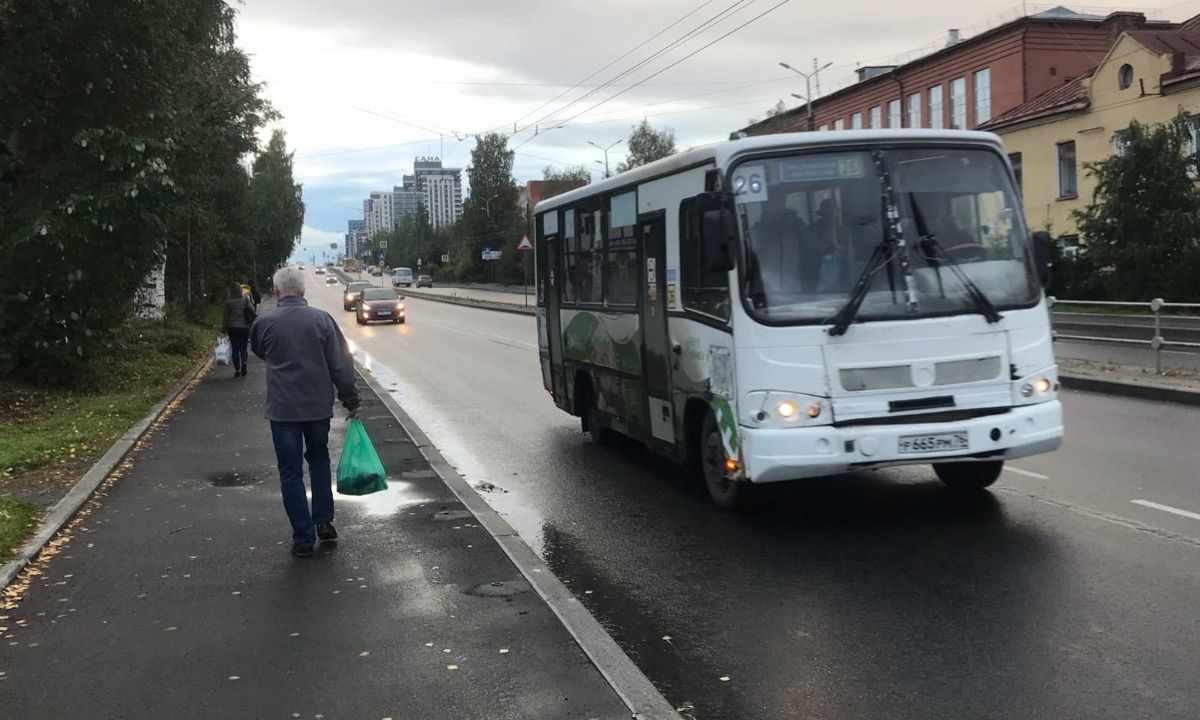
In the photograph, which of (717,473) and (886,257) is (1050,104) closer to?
(886,257)

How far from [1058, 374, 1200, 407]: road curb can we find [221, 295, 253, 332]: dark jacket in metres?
14.0

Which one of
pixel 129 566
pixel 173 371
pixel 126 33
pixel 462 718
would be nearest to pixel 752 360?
pixel 462 718

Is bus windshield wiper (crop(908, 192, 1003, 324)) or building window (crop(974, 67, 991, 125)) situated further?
building window (crop(974, 67, 991, 125))

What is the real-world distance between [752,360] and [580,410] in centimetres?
465

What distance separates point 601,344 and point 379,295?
33168mm

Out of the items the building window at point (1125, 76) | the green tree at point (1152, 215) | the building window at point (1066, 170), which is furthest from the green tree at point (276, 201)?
the green tree at point (1152, 215)

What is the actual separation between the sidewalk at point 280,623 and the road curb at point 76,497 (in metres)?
0.12

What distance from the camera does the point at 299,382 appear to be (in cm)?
664

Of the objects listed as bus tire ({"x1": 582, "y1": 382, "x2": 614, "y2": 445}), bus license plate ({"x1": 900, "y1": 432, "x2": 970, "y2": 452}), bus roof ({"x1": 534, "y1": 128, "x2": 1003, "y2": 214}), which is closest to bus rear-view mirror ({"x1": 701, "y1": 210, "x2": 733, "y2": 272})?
bus roof ({"x1": 534, "y1": 128, "x2": 1003, "y2": 214})

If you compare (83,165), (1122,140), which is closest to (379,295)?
(1122,140)

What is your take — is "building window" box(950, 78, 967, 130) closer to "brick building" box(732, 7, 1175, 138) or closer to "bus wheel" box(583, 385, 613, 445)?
"brick building" box(732, 7, 1175, 138)

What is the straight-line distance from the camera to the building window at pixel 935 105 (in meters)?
50.7

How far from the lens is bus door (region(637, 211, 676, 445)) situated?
27.4 feet

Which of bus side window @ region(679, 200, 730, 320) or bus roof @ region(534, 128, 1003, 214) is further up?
bus roof @ region(534, 128, 1003, 214)
